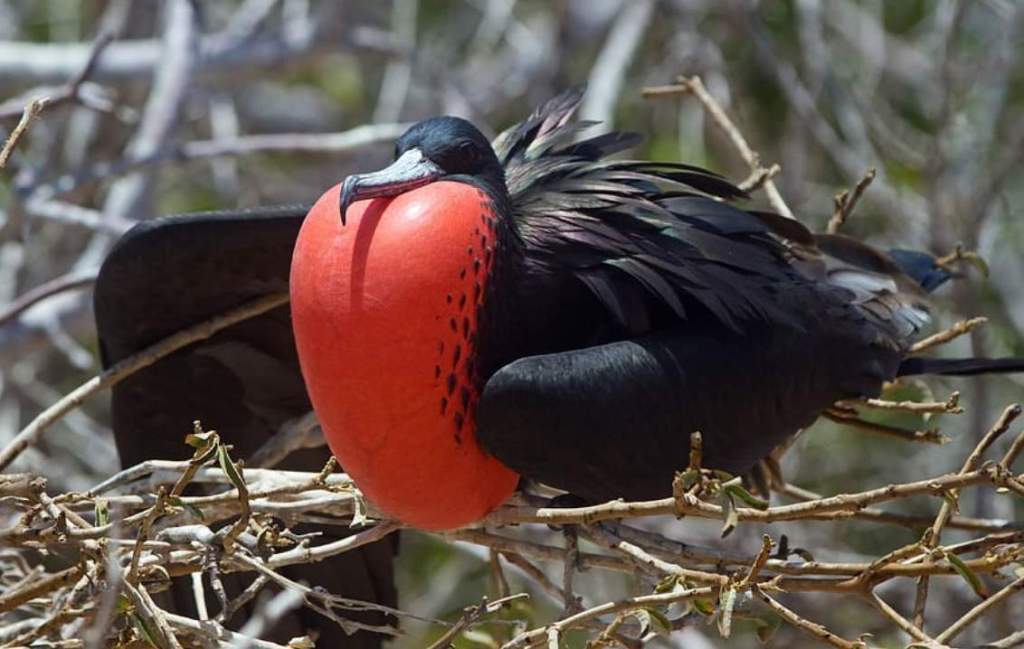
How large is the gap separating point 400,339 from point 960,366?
3.64 ft

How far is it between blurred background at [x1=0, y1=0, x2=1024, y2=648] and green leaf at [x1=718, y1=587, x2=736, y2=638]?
40.9 inches

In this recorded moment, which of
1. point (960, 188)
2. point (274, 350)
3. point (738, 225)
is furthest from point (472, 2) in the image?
point (738, 225)

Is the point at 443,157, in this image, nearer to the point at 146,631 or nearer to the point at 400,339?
the point at 400,339

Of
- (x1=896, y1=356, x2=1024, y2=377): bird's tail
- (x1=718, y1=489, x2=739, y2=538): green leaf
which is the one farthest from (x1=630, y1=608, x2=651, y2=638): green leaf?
(x1=896, y1=356, x2=1024, y2=377): bird's tail

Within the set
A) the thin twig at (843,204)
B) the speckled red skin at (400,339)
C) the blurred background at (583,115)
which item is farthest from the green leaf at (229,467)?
the thin twig at (843,204)

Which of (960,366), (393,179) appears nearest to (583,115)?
(960,366)

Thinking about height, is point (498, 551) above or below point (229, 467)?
below

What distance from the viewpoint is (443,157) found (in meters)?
2.55

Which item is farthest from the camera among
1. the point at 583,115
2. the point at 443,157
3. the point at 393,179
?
the point at 583,115

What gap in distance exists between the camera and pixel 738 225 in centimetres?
272

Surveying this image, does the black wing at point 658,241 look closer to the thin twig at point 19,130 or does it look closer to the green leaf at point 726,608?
the green leaf at point 726,608

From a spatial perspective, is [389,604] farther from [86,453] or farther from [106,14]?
[106,14]

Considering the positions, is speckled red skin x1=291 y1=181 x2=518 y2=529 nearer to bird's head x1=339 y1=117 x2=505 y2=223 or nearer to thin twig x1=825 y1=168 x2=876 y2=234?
bird's head x1=339 y1=117 x2=505 y2=223

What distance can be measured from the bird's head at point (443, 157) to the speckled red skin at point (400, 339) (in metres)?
0.05
